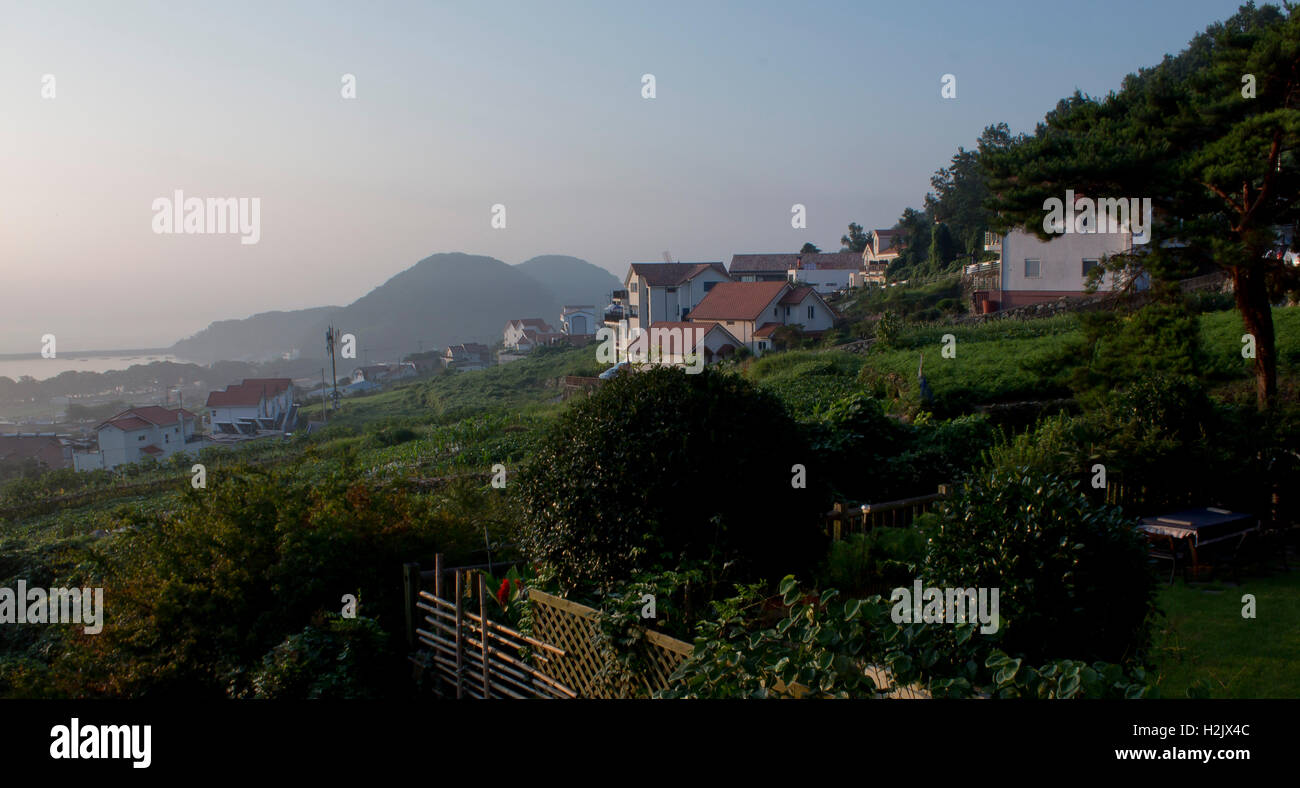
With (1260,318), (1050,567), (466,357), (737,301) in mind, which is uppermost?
(737,301)

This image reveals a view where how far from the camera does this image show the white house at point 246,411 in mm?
63312

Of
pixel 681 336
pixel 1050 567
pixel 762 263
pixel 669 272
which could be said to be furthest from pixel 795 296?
pixel 1050 567

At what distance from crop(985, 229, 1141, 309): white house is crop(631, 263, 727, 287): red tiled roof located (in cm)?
2523

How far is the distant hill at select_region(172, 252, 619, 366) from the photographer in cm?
16112

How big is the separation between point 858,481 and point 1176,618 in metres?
4.86

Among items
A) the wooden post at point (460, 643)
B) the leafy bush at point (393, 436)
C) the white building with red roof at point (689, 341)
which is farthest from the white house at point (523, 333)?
the wooden post at point (460, 643)

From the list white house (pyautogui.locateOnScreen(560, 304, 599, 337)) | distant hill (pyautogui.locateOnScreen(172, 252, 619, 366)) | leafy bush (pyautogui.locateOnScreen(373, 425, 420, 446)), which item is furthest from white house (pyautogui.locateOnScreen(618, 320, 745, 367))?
distant hill (pyautogui.locateOnScreen(172, 252, 619, 366))

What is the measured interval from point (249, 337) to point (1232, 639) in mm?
199912

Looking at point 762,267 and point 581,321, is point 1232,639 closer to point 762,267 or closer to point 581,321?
point 762,267

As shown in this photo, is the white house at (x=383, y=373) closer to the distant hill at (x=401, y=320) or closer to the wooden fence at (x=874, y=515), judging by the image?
the distant hill at (x=401, y=320)

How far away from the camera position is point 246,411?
64312 millimetres

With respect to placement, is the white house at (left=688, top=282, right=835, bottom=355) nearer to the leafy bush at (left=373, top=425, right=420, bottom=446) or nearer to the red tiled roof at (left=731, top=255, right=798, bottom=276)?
the leafy bush at (left=373, top=425, right=420, bottom=446)

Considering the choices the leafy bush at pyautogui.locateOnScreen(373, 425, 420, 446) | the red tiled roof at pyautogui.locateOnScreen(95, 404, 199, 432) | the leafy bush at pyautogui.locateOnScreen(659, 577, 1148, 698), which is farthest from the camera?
the red tiled roof at pyautogui.locateOnScreen(95, 404, 199, 432)
